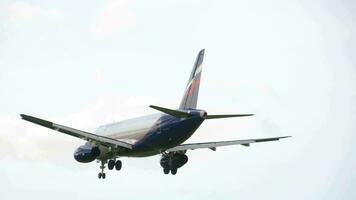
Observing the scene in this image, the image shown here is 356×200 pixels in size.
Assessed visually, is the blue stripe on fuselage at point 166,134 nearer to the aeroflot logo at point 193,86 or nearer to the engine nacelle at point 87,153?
the aeroflot logo at point 193,86

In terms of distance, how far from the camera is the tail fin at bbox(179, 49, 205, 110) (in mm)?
72312

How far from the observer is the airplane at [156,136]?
6894cm

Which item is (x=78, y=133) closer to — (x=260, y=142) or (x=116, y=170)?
(x=116, y=170)

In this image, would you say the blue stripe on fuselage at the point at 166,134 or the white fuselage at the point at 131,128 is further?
the white fuselage at the point at 131,128

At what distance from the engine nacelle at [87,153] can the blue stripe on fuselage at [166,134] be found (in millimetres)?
4142

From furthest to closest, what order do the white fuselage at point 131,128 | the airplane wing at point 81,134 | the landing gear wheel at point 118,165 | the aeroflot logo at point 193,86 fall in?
the landing gear wheel at point 118,165 → the white fuselage at point 131,128 → the aeroflot logo at point 193,86 → the airplane wing at point 81,134

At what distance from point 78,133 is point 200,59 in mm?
13849

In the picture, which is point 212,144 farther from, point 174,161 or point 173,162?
point 173,162

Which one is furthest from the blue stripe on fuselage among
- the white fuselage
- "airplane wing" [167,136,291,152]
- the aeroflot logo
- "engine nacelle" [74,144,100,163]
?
"engine nacelle" [74,144,100,163]

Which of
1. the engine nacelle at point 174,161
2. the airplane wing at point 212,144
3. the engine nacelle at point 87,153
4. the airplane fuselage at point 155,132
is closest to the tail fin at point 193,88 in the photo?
the airplane fuselage at point 155,132

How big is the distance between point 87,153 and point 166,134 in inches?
406

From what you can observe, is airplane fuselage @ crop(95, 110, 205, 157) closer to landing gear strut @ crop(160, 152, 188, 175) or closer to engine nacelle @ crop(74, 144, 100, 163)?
A: landing gear strut @ crop(160, 152, 188, 175)

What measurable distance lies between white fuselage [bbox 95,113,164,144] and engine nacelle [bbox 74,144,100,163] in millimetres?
2850

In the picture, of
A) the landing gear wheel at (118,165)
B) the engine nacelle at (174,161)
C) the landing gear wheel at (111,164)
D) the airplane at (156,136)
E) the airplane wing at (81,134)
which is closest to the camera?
the airplane wing at (81,134)
